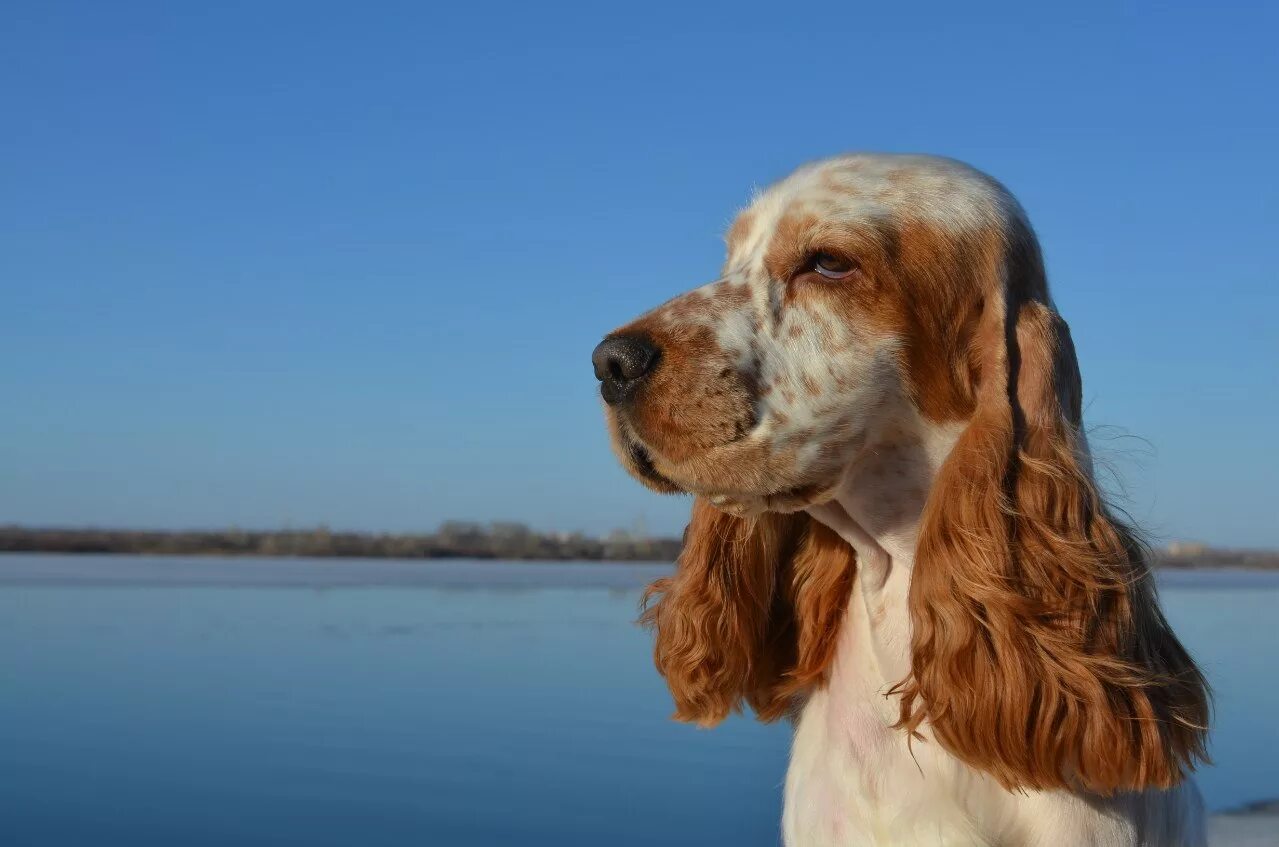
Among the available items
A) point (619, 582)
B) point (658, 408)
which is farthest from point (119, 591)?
point (658, 408)

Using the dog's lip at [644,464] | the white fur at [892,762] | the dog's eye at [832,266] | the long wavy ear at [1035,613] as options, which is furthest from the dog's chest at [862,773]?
the dog's eye at [832,266]

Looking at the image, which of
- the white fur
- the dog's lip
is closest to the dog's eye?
the white fur

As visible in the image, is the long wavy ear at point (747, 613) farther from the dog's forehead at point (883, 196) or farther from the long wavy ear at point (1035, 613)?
the dog's forehead at point (883, 196)

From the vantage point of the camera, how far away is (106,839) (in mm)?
5219

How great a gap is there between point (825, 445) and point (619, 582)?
1704 centimetres

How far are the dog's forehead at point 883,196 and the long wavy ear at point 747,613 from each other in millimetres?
744

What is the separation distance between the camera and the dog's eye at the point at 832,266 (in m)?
2.73

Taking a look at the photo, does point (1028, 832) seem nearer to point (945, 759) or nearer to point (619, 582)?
point (945, 759)

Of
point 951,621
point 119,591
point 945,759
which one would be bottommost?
point 119,591

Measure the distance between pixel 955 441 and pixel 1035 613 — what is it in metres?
0.41

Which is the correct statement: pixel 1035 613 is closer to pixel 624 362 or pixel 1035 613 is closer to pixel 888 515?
pixel 888 515

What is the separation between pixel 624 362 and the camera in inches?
106

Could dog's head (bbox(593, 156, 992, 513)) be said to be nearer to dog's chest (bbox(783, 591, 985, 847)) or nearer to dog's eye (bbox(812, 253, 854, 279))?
dog's eye (bbox(812, 253, 854, 279))

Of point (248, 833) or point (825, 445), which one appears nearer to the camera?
point (825, 445)
